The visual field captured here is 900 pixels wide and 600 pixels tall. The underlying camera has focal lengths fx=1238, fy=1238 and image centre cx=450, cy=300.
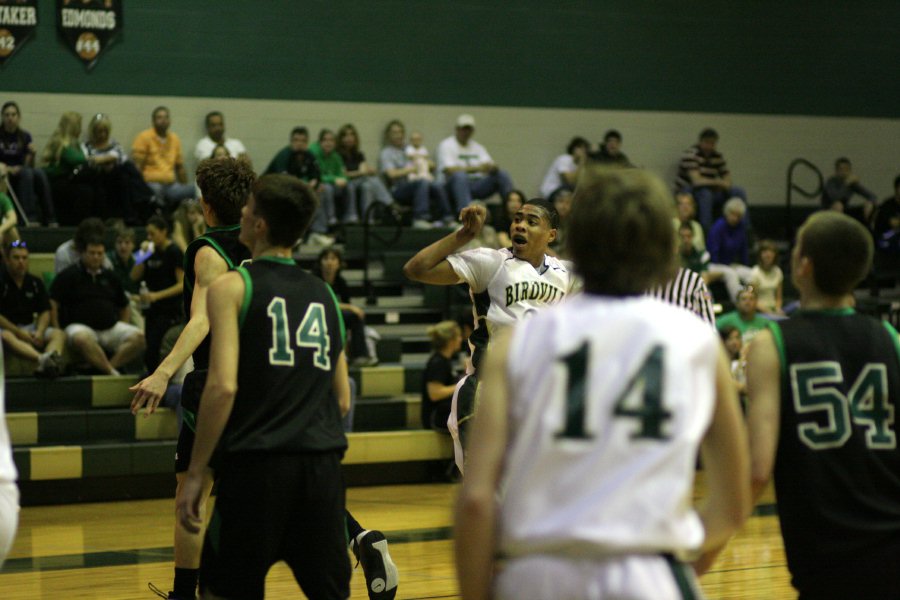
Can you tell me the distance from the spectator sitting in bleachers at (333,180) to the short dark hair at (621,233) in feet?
37.6

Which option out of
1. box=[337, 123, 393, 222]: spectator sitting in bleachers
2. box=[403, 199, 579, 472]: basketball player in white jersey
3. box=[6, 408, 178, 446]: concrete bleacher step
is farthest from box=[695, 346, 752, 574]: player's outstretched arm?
box=[337, 123, 393, 222]: spectator sitting in bleachers

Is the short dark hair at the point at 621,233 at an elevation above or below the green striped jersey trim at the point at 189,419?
above

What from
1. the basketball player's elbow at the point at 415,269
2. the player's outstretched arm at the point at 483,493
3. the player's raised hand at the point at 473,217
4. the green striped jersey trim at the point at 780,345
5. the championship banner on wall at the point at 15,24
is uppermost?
the championship banner on wall at the point at 15,24

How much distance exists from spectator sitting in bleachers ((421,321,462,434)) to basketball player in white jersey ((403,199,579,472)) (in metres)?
4.22

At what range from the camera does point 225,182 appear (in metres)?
4.75

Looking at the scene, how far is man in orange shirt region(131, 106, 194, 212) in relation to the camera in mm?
13266

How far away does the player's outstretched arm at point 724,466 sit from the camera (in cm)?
241

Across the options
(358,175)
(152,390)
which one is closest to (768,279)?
(358,175)

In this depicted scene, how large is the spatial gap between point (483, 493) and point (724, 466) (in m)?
0.51

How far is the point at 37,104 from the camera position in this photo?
535 inches

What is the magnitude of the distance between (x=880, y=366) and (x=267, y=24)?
41.2ft

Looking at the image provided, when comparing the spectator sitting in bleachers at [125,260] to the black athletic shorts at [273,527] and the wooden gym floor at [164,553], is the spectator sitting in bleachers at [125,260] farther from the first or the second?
the black athletic shorts at [273,527]

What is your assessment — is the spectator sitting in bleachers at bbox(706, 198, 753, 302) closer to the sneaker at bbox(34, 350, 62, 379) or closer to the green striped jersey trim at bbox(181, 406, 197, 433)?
the sneaker at bbox(34, 350, 62, 379)

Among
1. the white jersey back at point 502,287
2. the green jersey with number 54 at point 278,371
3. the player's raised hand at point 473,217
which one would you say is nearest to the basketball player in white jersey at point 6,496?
the green jersey with number 54 at point 278,371
